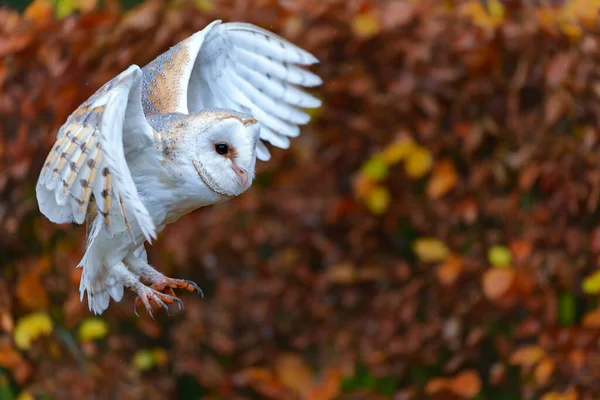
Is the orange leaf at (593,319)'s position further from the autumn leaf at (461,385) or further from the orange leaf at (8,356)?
the orange leaf at (8,356)

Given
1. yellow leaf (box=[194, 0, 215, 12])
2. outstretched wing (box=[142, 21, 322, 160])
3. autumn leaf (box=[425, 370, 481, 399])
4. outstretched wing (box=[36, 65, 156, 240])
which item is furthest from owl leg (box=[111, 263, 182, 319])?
autumn leaf (box=[425, 370, 481, 399])

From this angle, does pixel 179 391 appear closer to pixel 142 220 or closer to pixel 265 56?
pixel 265 56

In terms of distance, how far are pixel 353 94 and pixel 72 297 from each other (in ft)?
3.83

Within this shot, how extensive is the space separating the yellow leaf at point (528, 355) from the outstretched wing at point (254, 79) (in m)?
1.47

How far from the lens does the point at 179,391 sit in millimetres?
3186

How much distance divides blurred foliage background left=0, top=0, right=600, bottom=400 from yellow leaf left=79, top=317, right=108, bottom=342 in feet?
0.04

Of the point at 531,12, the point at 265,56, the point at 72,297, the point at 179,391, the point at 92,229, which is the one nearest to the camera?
the point at 92,229

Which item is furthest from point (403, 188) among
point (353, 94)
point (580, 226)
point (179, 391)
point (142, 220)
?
point (142, 220)

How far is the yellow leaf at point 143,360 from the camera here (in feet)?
9.96

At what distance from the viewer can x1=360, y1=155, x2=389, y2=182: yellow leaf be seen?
2830 mm

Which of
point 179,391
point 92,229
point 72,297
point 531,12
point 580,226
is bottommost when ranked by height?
point 179,391

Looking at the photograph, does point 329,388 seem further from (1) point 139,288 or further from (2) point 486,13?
(1) point 139,288

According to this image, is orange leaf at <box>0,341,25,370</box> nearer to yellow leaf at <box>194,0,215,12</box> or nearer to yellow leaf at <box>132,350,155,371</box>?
yellow leaf at <box>132,350,155,371</box>

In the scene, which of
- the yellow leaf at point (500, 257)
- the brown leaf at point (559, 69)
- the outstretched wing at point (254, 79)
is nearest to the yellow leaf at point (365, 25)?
the brown leaf at point (559, 69)
